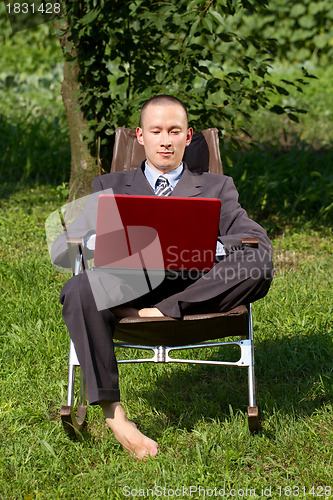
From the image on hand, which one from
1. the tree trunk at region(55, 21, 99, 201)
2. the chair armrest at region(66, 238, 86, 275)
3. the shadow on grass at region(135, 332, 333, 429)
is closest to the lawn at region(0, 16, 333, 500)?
the shadow on grass at region(135, 332, 333, 429)

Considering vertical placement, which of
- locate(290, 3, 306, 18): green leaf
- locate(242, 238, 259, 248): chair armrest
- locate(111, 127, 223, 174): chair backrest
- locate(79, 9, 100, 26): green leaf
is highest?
locate(290, 3, 306, 18): green leaf

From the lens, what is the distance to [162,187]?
129 inches

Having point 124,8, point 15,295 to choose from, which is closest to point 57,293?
point 15,295

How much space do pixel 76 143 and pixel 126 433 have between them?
3.13m

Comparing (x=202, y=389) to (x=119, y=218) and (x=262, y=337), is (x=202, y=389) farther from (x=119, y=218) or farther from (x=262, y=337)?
(x=119, y=218)

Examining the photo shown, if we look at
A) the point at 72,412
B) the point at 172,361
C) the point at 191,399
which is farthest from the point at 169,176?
the point at 72,412

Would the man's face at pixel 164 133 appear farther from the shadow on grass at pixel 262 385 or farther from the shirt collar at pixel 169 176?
the shadow on grass at pixel 262 385

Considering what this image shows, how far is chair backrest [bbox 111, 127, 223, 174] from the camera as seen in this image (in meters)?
3.67

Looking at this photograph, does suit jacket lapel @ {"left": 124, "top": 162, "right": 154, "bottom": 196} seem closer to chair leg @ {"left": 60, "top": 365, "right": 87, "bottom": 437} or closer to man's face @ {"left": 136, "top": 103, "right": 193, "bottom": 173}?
man's face @ {"left": 136, "top": 103, "right": 193, "bottom": 173}

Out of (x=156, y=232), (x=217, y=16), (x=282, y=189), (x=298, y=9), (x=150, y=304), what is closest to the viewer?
(x=156, y=232)

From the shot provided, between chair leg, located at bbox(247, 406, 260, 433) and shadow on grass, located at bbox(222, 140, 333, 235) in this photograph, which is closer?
chair leg, located at bbox(247, 406, 260, 433)

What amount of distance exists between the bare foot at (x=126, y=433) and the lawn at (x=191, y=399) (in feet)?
0.16

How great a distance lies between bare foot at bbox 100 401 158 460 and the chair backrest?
4.82 feet

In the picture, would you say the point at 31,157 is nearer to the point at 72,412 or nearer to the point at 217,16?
the point at 217,16
